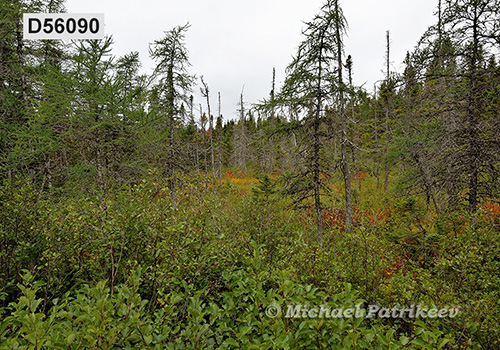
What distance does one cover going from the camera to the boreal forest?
5.91 feet

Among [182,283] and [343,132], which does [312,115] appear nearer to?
[343,132]

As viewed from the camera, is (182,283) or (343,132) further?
(343,132)

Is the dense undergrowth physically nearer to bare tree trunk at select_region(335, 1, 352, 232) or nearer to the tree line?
the tree line

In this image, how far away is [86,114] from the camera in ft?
22.0

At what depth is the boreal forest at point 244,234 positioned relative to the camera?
1801 mm

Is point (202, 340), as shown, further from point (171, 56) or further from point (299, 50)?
point (171, 56)

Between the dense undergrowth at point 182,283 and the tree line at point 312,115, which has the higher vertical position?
the tree line at point 312,115

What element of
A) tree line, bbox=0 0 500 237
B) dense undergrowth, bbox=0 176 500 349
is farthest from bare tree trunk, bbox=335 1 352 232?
dense undergrowth, bbox=0 176 500 349

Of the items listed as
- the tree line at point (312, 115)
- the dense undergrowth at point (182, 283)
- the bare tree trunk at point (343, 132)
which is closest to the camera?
the dense undergrowth at point (182, 283)

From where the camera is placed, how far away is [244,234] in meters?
4.21

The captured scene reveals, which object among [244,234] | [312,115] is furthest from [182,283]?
[312,115]

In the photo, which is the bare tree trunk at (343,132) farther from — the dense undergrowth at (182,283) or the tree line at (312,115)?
the dense undergrowth at (182,283)

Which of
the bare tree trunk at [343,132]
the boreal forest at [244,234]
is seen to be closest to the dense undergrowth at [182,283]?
the boreal forest at [244,234]

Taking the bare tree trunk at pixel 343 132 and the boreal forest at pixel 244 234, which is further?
the bare tree trunk at pixel 343 132
